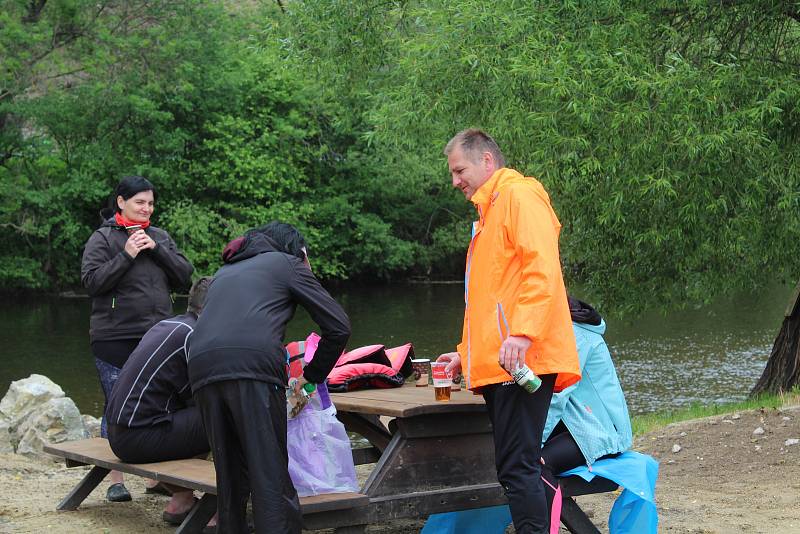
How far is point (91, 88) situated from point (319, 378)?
27.2 meters

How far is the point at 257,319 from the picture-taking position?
4445 mm

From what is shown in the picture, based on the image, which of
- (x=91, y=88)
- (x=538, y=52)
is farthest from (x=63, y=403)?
(x=91, y=88)

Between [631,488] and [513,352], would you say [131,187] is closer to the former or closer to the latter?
[513,352]

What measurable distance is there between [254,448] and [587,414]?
162 centimetres

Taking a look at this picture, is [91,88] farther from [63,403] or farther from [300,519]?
[300,519]

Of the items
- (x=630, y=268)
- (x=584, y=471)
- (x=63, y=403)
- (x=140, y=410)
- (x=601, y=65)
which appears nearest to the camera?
(x=584, y=471)

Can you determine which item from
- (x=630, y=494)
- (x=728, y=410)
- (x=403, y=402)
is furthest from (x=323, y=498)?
(x=728, y=410)

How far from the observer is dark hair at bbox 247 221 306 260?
4.72 meters

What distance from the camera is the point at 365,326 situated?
24.9m

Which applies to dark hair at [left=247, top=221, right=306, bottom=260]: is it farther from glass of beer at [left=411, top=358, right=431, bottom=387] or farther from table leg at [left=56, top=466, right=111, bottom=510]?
table leg at [left=56, top=466, right=111, bottom=510]

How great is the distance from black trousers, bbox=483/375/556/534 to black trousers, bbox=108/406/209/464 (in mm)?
1740

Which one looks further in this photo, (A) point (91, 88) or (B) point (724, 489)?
Answer: (A) point (91, 88)

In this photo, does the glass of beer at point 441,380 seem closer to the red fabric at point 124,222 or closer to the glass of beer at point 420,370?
the glass of beer at point 420,370

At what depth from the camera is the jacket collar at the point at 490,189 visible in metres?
4.62
